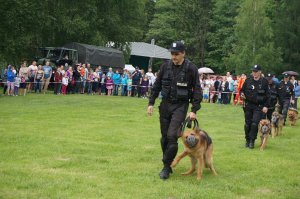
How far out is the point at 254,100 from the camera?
1050 cm

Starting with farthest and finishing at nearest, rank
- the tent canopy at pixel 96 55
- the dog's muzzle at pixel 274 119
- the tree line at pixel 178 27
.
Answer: the tent canopy at pixel 96 55, the tree line at pixel 178 27, the dog's muzzle at pixel 274 119

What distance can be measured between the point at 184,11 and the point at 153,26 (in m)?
5.66

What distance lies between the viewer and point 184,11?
6175 centimetres

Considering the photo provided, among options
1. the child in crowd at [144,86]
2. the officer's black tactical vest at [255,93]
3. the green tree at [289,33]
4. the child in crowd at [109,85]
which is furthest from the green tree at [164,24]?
the officer's black tactical vest at [255,93]

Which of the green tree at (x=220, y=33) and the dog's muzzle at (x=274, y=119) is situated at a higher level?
the green tree at (x=220, y=33)

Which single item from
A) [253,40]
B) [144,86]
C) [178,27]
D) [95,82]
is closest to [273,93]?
[144,86]

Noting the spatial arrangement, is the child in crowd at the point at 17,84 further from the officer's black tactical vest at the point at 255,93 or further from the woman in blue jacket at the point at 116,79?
the officer's black tactical vest at the point at 255,93

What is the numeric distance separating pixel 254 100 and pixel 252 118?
436 mm

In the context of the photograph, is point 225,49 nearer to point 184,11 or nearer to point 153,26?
point 184,11

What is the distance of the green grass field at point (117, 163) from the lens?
20.8ft

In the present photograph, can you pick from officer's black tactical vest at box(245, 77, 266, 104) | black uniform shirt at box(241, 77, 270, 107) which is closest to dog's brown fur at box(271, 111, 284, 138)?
black uniform shirt at box(241, 77, 270, 107)

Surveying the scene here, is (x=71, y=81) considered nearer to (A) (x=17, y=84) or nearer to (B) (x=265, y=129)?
(A) (x=17, y=84)

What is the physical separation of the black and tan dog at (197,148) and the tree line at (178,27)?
1765 centimetres

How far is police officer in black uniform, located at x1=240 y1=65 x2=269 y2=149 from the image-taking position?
10.5m
